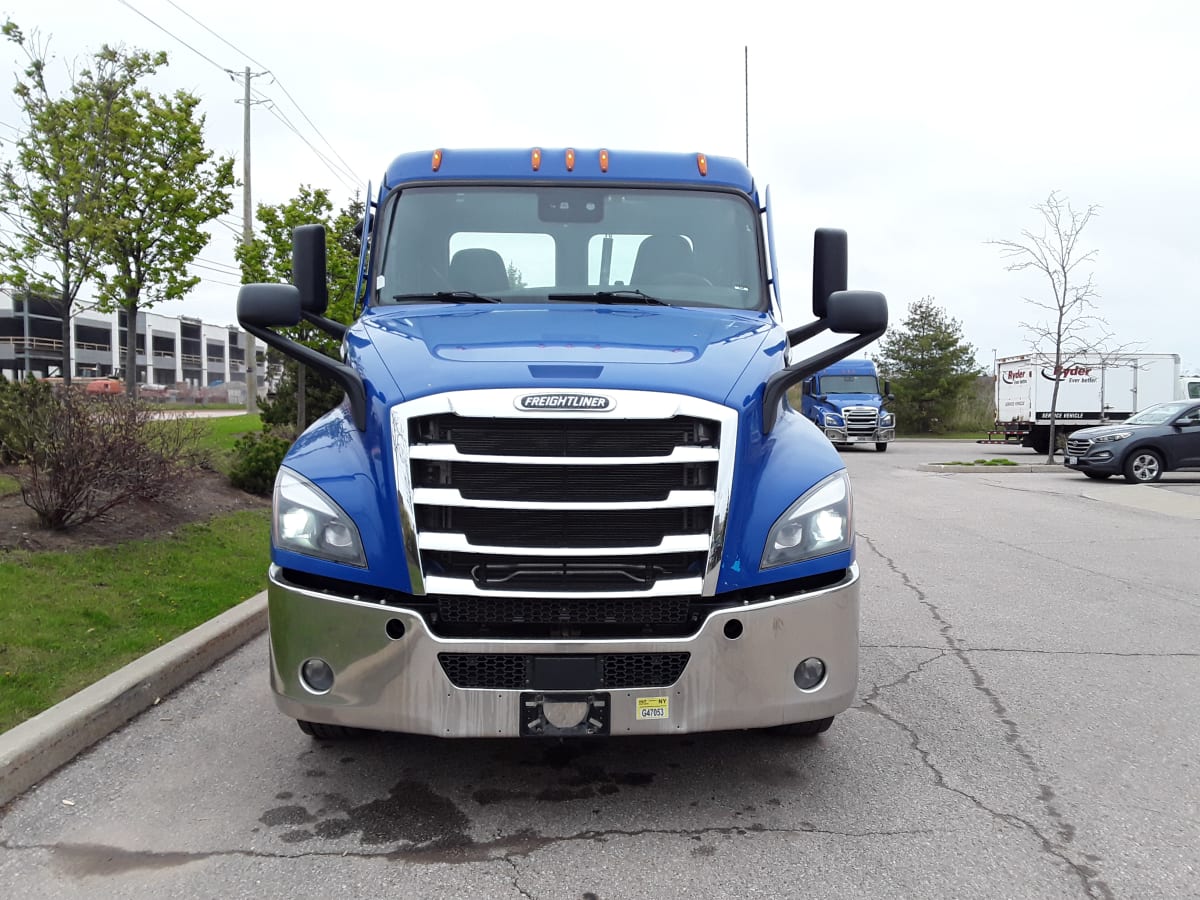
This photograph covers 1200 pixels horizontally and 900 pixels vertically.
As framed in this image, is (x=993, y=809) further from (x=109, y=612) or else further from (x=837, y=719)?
(x=109, y=612)

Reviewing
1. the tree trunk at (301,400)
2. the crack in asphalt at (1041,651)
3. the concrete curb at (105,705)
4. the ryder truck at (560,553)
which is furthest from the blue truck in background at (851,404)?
the ryder truck at (560,553)

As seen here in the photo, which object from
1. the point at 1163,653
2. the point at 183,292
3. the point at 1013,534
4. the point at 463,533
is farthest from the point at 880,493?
the point at 463,533

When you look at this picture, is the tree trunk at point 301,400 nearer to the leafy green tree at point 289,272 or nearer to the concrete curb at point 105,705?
the leafy green tree at point 289,272

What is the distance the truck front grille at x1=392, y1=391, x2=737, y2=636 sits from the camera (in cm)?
338

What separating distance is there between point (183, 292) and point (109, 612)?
10391 millimetres

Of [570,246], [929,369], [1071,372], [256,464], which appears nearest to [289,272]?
[256,464]

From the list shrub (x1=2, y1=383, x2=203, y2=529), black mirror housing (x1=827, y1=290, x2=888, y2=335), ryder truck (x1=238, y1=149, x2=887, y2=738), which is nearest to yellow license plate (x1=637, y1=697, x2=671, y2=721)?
ryder truck (x1=238, y1=149, x2=887, y2=738)

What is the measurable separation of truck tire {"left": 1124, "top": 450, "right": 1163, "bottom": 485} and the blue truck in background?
1091 centimetres

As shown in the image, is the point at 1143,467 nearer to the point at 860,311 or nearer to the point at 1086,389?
the point at 1086,389

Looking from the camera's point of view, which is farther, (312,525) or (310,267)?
(310,267)

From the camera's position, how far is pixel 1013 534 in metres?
11.4

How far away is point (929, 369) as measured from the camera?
4506 centimetres

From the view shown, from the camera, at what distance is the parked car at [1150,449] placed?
18.3 metres

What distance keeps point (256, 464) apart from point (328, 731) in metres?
7.42
